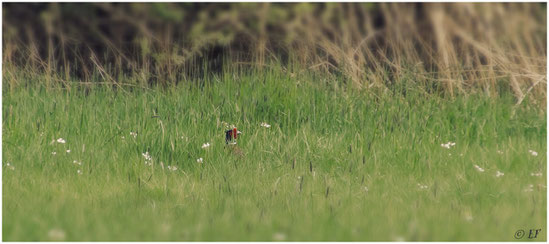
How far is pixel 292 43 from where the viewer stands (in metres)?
6.40

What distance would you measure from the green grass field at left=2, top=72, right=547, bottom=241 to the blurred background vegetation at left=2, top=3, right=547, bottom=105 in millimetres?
317

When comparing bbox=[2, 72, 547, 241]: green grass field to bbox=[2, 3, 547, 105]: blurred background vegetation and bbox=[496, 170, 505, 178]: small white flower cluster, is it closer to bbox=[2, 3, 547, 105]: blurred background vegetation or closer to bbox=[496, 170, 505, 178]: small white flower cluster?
bbox=[496, 170, 505, 178]: small white flower cluster

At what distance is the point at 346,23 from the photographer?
6.60m

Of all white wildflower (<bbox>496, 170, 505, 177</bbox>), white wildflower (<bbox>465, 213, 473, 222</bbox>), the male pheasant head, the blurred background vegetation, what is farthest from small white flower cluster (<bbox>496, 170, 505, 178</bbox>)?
the male pheasant head

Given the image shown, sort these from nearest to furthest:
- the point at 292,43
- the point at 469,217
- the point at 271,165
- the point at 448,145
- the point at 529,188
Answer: the point at 469,217 < the point at 529,188 < the point at 271,165 < the point at 448,145 < the point at 292,43

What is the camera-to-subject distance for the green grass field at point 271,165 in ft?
11.1

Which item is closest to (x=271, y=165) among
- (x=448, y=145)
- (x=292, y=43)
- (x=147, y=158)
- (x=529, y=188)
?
(x=147, y=158)

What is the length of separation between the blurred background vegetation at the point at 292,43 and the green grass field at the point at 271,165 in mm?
317

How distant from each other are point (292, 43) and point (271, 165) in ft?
7.17

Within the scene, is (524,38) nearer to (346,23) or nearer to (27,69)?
(346,23)

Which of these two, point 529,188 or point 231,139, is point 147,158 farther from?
point 529,188

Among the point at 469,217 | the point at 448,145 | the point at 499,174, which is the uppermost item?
the point at 448,145

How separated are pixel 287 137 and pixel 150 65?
2.14m

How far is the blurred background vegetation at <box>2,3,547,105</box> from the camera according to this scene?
605 cm
